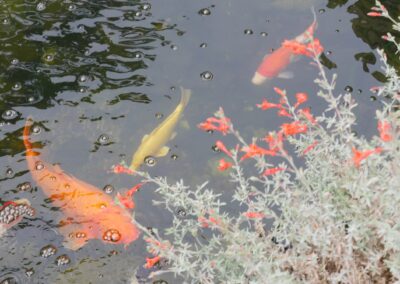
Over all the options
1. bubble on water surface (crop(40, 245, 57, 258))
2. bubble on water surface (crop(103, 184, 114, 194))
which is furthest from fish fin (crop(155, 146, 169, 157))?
bubble on water surface (crop(40, 245, 57, 258))

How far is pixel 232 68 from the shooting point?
10.6ft

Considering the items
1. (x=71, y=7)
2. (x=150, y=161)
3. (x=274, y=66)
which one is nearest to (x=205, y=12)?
(x=274, y=66)

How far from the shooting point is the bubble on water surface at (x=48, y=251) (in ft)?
8.46

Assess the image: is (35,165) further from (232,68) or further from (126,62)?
(232,68)

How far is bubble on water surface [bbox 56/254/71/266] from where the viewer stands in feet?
8.37

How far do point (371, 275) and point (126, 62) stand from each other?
2.10m

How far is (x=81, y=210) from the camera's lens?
2.71 m

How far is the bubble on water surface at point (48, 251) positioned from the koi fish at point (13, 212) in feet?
0.72

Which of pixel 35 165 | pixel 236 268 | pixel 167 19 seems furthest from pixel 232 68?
pixel 236 268

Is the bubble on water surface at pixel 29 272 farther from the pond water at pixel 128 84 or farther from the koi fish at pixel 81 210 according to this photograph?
the koi fish at pixel 81 210

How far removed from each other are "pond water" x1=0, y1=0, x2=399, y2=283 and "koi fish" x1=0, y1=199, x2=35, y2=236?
32 millimetres

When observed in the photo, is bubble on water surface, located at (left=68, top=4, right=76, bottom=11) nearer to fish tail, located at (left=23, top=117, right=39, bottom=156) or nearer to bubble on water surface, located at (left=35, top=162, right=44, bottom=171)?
fish tail, located at (left=23, top=117, right=39, bottom=156)

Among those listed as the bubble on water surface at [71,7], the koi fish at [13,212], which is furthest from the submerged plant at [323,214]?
the bubble on water surface at [71,7]

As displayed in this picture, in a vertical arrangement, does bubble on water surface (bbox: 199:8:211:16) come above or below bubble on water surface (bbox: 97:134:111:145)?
above
